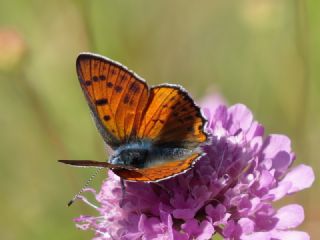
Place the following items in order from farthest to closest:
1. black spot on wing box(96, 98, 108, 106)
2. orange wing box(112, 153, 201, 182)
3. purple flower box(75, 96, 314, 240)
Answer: black spot on wing box(96, 98, 108, 106) → purple flower box(75, 96, 314, 240) → orange wing box(112, 153, 201, 182)

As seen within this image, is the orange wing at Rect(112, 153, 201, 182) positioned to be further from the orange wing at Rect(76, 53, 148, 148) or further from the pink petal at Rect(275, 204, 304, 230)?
the pink petal at Rect(275, 204, 304, 230)

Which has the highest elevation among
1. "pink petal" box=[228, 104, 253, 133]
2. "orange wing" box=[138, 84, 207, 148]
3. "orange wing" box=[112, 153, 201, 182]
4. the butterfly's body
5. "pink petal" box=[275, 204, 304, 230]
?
"pink petal" box=[228, 104, 253, 133]

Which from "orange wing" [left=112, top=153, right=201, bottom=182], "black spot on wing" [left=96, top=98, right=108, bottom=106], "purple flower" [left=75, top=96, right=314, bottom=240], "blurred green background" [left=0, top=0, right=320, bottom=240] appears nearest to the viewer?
"orange wing" [left=112, top=153, right=201, bottom=182]

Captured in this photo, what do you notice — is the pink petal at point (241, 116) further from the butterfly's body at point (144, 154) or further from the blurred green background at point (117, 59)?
the blurred green background at point (117, 59)

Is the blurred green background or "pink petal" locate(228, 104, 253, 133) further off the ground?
the blurred green background

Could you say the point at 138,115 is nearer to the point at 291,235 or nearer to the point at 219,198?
the point at 219,198

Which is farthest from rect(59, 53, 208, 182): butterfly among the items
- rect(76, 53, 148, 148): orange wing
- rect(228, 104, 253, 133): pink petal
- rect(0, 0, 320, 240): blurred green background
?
rect(0, 0, 320, 240): blurred green background

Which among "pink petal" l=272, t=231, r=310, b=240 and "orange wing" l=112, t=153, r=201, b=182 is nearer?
"orange wing" l=112, t=153, r=201, b=182
